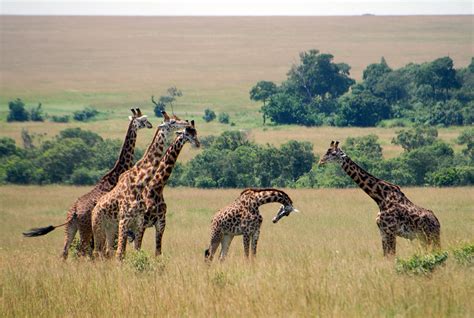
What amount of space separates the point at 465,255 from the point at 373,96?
194 ft

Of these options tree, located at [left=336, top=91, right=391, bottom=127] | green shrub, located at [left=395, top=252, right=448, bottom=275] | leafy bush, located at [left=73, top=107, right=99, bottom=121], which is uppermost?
green shrub, located at [left=395, top=252, right=448, bottom=275]

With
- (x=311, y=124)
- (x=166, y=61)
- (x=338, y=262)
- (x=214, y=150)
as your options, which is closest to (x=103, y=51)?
(x=166, y=61)

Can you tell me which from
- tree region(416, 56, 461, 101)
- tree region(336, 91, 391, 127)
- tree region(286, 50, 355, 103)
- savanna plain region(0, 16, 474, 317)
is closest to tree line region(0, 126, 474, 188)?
savanna plain region(0, 16, 474, 317)

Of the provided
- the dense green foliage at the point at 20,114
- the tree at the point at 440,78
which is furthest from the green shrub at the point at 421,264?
the dense green foliage at the point at 20,114

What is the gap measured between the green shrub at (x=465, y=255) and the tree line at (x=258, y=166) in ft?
76.3

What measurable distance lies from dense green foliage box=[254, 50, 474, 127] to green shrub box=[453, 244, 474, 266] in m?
52.3

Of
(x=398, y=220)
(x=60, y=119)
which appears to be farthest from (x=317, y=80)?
(x=398, y=220)

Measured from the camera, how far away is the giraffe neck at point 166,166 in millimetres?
14477

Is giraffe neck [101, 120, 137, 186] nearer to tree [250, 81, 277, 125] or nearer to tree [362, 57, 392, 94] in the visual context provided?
tree [362, 57, 392, 94]

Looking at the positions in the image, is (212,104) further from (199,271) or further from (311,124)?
(199,271)

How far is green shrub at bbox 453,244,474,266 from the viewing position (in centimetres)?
1243

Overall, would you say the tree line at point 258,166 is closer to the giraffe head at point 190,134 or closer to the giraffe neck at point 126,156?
the giraffe neck at point 126,156

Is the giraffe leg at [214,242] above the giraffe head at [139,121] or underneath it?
underneath

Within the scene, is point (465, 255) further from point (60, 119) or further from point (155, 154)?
point (60, 119)
